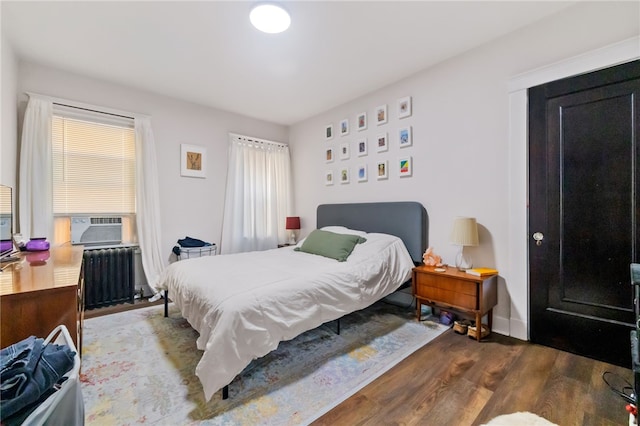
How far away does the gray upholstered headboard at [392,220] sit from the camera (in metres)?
3.01

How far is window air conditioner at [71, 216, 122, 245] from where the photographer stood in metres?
3.16

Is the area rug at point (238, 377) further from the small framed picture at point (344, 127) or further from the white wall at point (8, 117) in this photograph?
the small framed picture at point (344, 127)

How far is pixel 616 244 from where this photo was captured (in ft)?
6.42

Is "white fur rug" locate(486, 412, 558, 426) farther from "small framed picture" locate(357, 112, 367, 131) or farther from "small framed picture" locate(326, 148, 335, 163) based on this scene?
"small framed picture" locate(326, 148, 335, 163)

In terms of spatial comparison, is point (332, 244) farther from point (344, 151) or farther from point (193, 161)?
point (193, 161)

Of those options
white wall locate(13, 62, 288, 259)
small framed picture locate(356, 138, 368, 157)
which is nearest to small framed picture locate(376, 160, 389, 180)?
small framed picture locate(356, 138, 368, 157)

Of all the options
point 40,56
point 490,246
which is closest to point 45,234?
point 40,56

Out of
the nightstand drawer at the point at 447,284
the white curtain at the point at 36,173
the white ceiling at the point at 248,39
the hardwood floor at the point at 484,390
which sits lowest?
the hardwood floor at the point at 484,390

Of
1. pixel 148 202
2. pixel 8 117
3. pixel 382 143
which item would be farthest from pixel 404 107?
pixel 8 117

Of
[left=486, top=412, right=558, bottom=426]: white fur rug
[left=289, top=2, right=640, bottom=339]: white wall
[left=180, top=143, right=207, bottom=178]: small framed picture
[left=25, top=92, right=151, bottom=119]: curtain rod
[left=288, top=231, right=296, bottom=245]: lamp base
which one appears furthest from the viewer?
[left=288, top=231, right=296, bottom=245]: lamp base

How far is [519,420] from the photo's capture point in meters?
1.45

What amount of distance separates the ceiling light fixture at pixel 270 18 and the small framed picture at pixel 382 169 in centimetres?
184

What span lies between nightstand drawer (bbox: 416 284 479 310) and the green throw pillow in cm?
78

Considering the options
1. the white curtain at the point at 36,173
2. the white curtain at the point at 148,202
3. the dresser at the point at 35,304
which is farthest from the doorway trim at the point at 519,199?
the white curtain at the point at 36,173
